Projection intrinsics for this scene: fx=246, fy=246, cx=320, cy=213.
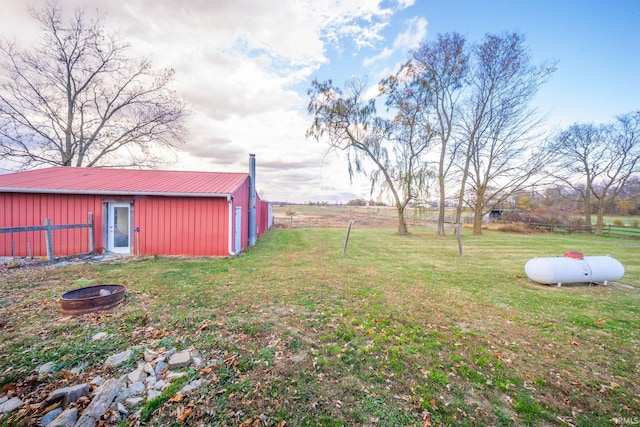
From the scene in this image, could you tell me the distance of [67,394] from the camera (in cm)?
216

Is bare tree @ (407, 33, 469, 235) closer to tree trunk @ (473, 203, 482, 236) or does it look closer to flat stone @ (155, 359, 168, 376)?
tree trunk @ (473, 203, 482, 236)

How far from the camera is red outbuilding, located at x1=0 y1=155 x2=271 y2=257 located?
8461 mm

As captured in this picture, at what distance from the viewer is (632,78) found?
34.0ft

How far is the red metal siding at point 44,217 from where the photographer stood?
842 centimetres

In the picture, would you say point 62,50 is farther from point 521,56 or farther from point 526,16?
point 521,56

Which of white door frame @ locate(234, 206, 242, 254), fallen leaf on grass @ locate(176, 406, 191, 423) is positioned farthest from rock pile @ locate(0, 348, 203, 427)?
white door frame @ locate(234, 206, 242, 254)

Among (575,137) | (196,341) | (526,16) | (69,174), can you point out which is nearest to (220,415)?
(196,341)

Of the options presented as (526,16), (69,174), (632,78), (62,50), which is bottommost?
(69,174)

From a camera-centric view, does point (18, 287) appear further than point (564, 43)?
No

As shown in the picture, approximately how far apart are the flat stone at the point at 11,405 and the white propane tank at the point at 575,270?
9084mm

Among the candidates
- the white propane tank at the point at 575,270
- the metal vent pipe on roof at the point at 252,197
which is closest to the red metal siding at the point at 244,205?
the metal vent pipe on roof at the point at 252,197

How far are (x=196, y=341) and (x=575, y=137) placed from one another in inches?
1269

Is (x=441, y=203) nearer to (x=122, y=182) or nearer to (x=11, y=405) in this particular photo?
(x=122, y=182)

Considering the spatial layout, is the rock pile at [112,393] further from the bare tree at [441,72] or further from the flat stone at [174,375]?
the bare tree at [441,72]
